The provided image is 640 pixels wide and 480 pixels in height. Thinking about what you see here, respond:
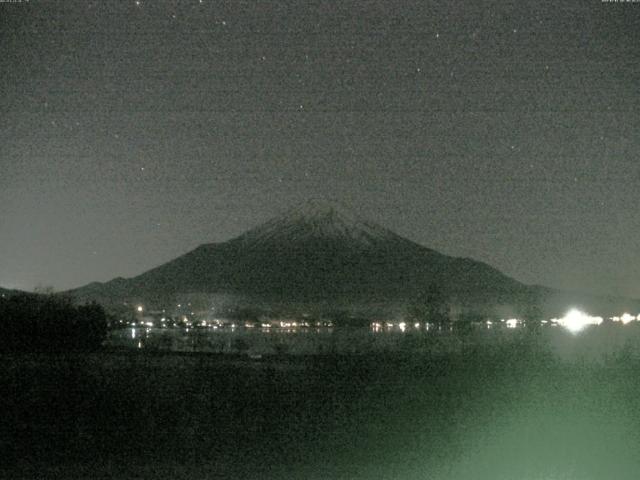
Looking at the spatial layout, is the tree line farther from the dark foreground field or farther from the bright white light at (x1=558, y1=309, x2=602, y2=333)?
the dark foreground field

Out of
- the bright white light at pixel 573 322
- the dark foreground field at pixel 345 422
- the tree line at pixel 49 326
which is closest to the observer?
the dark foreground field at pixel 345 422

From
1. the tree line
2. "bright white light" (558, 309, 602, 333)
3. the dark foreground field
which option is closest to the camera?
the dark foreground field

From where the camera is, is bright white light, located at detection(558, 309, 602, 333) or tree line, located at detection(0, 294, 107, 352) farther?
bright white light, located at detection(558, 309, 602, 333)

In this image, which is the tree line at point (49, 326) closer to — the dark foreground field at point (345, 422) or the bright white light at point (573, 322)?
the bright white light at point (573, 322)

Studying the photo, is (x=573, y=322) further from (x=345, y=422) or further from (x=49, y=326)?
(x=345, y=422)

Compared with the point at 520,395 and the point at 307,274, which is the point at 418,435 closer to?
the point at 520,395

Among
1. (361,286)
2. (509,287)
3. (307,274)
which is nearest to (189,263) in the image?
(307,274)

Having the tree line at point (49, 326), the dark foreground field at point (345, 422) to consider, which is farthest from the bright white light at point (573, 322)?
the dark foreground field at point (345, 422)

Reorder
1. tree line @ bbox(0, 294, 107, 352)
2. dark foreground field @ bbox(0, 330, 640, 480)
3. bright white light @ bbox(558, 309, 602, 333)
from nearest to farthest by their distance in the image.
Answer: dark foreground field @ bbox(0, 330, 640, 480) < tree line @ bbox(0, 294, 107, 352) < bright white light @ bbox(558, 309, 602, 333)

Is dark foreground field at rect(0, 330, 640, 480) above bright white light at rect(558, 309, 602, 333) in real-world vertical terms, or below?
below

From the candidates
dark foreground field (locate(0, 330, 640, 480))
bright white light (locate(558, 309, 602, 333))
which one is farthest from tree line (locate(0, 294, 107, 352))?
dark foreground field (locate(0, 330, 640, 480))
